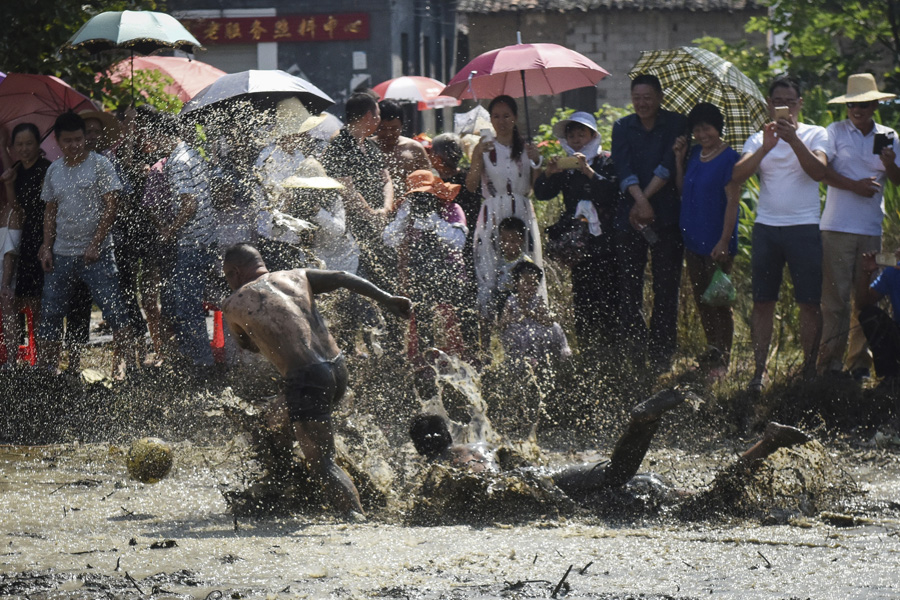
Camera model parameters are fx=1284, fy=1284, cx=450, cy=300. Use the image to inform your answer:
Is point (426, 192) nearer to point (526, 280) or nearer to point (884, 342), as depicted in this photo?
point (526, 280)

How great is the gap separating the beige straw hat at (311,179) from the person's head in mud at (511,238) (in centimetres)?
116

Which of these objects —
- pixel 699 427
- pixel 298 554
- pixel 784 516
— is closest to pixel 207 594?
pixel 298 554

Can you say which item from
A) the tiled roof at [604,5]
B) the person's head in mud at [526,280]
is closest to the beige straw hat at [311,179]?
the person's head in mud at [526,280]

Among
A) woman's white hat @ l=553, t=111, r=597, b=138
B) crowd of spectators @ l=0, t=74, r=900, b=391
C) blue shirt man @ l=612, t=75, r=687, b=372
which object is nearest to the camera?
crowd of spectators @ l=0, t=74, r=900, b=391

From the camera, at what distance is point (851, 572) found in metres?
5.12

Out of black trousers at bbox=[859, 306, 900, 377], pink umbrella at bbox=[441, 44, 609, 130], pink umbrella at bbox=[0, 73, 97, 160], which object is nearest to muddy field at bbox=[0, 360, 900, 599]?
black trousers at bbox=[859, 306, 900, 377]

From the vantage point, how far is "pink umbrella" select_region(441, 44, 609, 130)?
969 centimetres

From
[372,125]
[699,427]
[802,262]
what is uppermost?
[372,125]

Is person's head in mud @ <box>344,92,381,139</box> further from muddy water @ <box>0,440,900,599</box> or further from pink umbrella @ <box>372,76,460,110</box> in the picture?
pink umbrella @ <box>372,76,460,110</box>

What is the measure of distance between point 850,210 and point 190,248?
14.8 feet

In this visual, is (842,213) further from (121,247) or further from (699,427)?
(121,247)

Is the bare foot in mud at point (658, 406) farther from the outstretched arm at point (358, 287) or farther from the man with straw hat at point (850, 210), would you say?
the man with straw hat at point (850, 210)

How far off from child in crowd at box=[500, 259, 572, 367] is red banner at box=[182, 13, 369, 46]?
655 inches

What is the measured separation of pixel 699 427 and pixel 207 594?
4193mm
